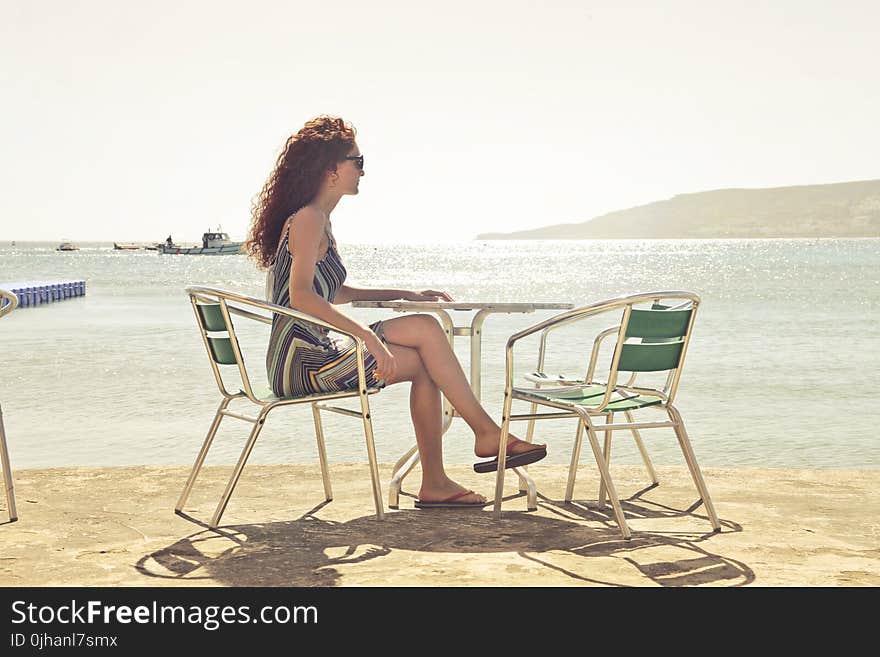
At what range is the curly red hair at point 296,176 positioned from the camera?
3.86m

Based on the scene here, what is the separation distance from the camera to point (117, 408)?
9.89m

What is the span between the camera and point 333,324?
3.61 m

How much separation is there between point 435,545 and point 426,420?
2.04 feet

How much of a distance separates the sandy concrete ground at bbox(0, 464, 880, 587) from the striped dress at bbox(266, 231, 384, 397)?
0.49m

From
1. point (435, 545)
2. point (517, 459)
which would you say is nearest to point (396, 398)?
point (517, 459)

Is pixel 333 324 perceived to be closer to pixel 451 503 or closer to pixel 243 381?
pixel 243 381

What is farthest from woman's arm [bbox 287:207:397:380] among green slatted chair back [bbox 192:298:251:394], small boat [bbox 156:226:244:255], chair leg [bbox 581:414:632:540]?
small boat [bbox 156:226:244:255]

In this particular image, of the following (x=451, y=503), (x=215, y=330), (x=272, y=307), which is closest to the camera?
(x=272, y=307)

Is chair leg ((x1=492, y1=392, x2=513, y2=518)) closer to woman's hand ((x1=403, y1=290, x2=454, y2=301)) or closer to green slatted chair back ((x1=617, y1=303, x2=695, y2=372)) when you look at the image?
green slatted chair back ((x1=617, y1=303, x2=695, y2=372))

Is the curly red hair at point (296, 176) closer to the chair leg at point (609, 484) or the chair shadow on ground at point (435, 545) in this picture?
the chair shadow on ground at point (435, 545)

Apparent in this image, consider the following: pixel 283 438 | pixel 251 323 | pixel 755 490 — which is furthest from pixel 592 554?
pixel 251 323

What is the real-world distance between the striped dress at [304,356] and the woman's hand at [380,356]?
0.15ft

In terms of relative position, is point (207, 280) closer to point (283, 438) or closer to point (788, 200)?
point (283, 438)

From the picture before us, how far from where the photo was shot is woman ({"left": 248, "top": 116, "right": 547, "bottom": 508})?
12.0ft
